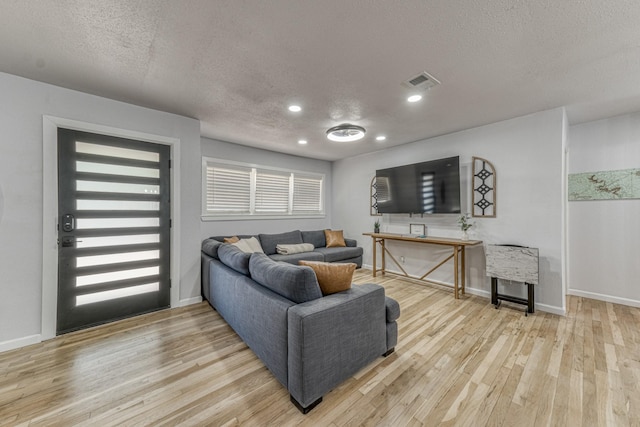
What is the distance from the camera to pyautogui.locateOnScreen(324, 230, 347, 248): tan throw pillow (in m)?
5.51

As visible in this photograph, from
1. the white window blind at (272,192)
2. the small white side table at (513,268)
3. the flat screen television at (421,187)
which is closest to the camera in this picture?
the small white side table at (513,268)

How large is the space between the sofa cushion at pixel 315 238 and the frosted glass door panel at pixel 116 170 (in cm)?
309

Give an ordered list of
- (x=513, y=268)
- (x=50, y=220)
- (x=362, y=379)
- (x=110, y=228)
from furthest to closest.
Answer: (x=513, y=268) < (x=110, y=228) < (x=50, y=220) < (x=362, y=379)

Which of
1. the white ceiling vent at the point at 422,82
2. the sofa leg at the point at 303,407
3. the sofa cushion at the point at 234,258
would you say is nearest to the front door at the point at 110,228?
the sofa cushion at the point at 234,258

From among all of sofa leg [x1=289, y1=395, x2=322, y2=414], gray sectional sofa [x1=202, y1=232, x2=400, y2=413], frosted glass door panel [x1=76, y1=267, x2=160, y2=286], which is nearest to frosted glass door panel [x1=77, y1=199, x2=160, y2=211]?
frosted glass door panel [x1=76, y1=267, x2=160, y2=286]

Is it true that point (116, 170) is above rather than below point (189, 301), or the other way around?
above

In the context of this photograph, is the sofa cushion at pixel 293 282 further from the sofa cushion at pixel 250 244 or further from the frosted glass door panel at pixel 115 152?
the frosted glass door panel at pixel 115 152

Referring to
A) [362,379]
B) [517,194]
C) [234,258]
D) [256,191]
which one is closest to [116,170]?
[234,258]

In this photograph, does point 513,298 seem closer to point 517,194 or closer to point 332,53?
point 517,194

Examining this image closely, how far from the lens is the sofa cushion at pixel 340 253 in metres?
4.79

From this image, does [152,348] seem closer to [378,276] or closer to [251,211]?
[251,211]

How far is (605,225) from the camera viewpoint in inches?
134

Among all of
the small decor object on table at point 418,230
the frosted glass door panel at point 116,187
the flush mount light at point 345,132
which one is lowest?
the small decor object on table at point 418,230

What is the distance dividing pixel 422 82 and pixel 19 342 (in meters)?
4.54
